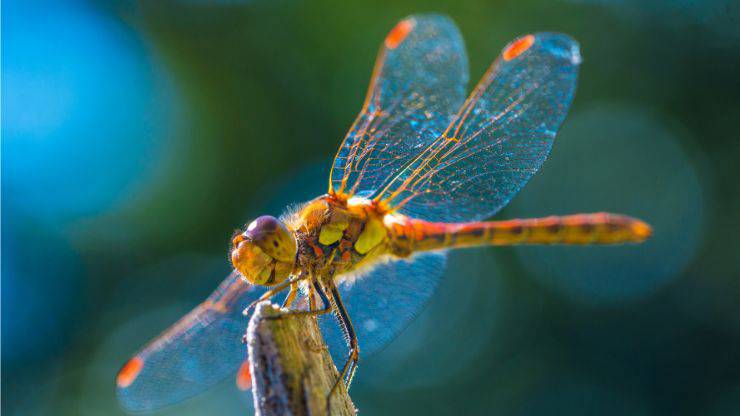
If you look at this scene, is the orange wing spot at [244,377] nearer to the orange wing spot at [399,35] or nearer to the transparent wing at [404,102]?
the transparent wing at [404,102]

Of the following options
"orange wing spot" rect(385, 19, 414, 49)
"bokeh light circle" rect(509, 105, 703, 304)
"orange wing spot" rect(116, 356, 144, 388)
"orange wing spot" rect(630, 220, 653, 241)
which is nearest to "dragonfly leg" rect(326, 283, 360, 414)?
"orange wing spot" rect(116, 356, 144, 388)

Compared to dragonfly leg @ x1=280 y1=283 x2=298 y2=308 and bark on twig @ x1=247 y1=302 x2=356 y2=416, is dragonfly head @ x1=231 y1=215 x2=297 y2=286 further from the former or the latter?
bark on twig @ x1=247 y1=302 x2=356 y2=416

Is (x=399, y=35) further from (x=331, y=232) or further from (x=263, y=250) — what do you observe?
(x=263, y=250)

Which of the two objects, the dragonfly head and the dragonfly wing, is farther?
the dragonfly wing

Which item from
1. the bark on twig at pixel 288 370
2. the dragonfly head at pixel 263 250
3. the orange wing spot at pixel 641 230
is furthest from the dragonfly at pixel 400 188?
the bark on twig at pixel 288 370

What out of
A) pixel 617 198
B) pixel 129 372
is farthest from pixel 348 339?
pixel 617 198
